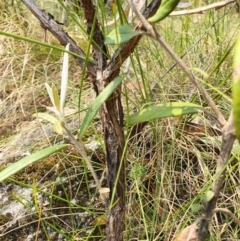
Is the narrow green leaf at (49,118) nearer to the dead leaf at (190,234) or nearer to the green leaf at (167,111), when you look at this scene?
the green leaf at (167,111)

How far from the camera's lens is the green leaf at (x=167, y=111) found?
0.54m

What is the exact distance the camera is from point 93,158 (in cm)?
104

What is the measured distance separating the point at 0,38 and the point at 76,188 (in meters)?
0.93

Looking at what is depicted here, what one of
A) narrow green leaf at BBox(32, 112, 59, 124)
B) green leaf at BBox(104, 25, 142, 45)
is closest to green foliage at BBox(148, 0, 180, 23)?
green leaf at BBox(104, 25, 142, 45)

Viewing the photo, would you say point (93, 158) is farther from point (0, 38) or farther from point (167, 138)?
point (0, 38)

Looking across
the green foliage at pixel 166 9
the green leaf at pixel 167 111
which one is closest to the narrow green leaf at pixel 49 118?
the green leaf at pixel 167 111

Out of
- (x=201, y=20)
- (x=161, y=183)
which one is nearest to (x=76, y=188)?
(x=161, y=183)

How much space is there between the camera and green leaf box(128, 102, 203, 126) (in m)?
0.54

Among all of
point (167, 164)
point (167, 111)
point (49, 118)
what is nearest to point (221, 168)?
point (167, 111)

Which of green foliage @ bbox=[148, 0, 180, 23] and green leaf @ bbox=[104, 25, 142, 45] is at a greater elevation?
green foliage @ bbox=[148, 0, 180, 23]

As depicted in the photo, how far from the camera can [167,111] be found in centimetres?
56

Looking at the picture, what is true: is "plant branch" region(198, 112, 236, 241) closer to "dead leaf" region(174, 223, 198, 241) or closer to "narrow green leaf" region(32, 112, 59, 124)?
"dead leaf" region(174, 223, 198, 241)

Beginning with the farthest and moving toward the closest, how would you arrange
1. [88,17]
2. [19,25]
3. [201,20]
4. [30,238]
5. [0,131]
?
[19,25] → [201,20] → [0,131] → [30,238] → [88,17]

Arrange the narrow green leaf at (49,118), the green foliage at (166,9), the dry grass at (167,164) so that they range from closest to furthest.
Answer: the green foliage at (166,9) < the narrow green leaf at (49,118) < the dry grass at (167,164)
